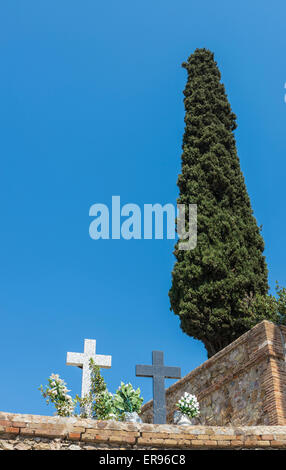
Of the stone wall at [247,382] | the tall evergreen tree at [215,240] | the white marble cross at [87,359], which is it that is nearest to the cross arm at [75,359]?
the white marble cross at [87,359]

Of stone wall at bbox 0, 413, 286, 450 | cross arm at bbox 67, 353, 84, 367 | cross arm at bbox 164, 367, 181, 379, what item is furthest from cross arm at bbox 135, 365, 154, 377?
stone wall at bbox 0, 413, 286, 450

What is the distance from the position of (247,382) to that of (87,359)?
3914 mm

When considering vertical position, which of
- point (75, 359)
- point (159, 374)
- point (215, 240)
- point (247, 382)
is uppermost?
point (215, 240)

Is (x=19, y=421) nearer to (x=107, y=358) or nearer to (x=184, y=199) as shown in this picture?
(x=107, y=358)

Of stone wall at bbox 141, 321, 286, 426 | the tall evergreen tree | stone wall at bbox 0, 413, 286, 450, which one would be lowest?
stone wall at bbox 0, 413, 286, 450

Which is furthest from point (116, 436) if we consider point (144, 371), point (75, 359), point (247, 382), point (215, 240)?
point (215, 240)

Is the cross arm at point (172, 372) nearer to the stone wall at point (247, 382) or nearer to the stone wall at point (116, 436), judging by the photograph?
the stone wall at point (247, 382)

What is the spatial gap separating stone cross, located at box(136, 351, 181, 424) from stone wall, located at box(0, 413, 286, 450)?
3848 millimetres

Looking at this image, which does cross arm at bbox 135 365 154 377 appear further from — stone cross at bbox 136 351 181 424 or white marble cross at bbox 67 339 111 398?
white marble cross at bbox 67 339 111 398

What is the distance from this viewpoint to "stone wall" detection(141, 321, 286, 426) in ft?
33.2

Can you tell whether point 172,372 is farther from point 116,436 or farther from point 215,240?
point 215,240

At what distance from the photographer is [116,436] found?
21.1 feet

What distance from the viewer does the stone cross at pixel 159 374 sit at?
34.6 feet

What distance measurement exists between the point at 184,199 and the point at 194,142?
2434 mm
